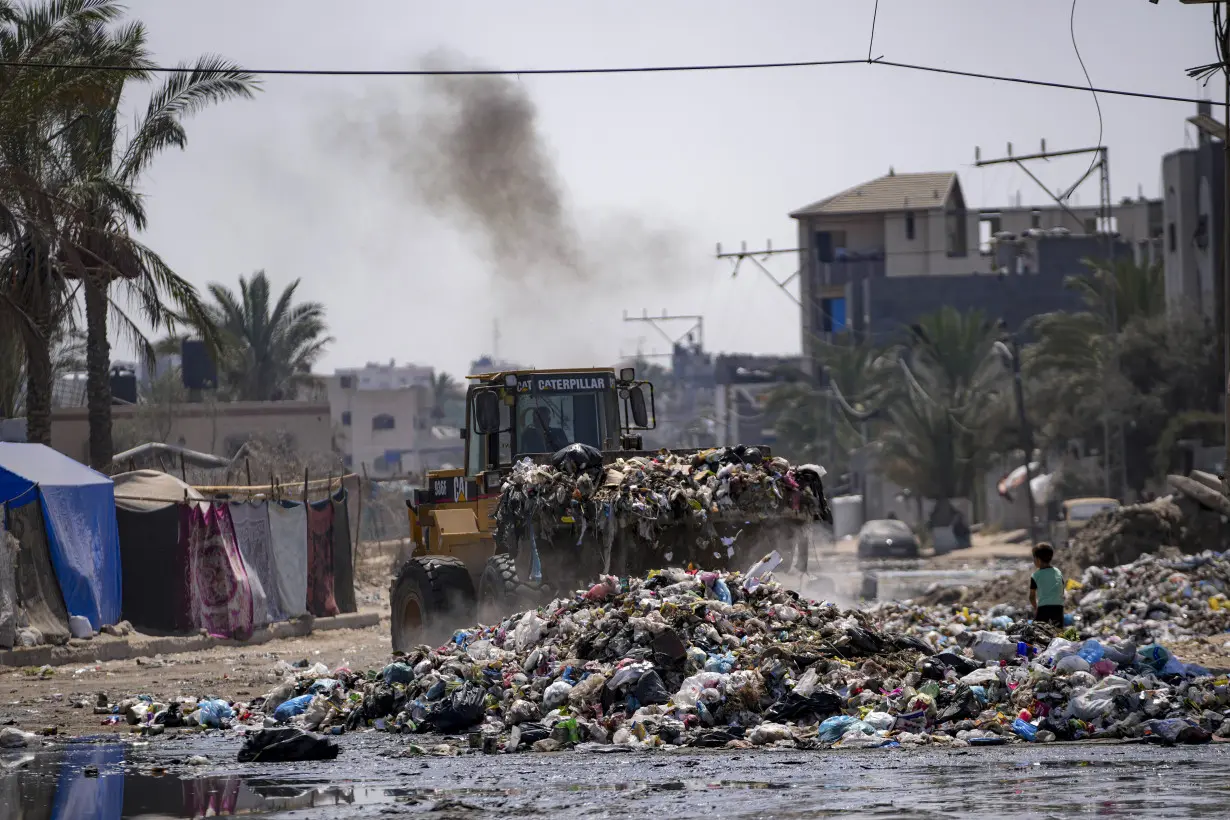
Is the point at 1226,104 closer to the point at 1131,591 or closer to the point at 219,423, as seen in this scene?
the point at 1131,591

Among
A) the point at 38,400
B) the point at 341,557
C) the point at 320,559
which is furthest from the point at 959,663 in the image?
the point at 38,400

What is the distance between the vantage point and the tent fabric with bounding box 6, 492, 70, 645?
62.4 feet

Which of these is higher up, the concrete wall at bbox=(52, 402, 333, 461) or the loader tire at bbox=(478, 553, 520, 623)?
the concrete wall at bbox=(52, 402, 333, 461)

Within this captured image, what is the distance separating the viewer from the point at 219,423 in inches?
1944

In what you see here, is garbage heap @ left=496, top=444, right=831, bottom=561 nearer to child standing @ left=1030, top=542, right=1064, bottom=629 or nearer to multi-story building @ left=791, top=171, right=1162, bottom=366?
child standing @ left=1030, top=542, right=1064, bottom=629

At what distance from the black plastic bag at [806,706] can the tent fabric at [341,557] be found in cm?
1511

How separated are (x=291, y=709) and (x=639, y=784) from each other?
460 cm

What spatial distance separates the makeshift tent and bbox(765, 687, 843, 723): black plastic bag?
1168 cm

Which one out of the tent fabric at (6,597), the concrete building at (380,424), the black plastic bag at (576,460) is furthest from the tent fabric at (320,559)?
the concrete building at (380,424)

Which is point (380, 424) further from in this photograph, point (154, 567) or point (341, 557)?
point (154, 567)

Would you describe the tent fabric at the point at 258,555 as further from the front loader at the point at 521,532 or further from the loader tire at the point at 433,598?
the loader tire at the point at 433,598

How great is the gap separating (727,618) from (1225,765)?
4759mm

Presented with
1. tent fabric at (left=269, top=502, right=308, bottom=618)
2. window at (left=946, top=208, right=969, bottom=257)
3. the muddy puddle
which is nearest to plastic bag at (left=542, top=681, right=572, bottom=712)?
the muddy puddle

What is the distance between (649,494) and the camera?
15.7 meters
